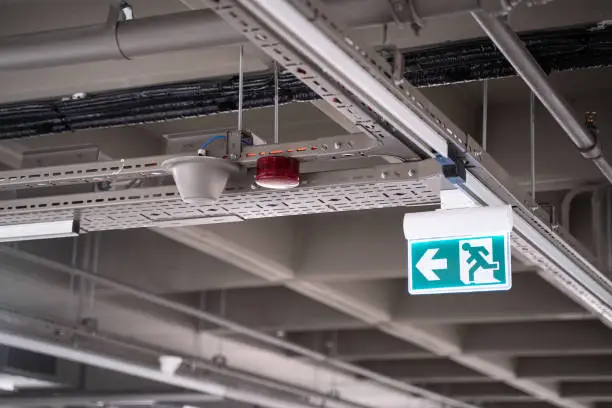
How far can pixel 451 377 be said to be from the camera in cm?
971

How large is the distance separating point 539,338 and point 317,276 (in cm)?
267

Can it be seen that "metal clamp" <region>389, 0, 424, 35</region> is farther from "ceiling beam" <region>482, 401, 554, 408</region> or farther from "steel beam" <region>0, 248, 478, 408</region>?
"ceiling beam" <region>482, 401, 554, 408</region>

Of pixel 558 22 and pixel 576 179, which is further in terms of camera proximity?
pixel 576 179

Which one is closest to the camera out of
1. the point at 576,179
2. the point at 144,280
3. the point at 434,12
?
the point at 434,12

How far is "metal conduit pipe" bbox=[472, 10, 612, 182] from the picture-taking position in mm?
3076

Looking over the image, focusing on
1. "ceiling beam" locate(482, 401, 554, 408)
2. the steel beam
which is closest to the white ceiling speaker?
the steel beam

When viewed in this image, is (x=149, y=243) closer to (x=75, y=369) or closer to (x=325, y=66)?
(x=75, y=369)

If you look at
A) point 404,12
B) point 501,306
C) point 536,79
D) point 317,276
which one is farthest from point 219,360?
point 404,12

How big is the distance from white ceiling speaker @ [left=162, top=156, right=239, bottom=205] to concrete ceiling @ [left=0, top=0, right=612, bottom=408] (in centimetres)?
53

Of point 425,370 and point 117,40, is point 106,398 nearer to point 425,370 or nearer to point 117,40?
→ point 425,370

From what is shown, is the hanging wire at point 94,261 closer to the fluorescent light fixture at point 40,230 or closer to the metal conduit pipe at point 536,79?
the fluorescent light fixture at point 40,230

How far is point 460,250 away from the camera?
3754 mm

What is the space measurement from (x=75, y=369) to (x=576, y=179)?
5.86 metres

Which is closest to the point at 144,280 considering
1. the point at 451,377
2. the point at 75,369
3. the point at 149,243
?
the point at 149,243
